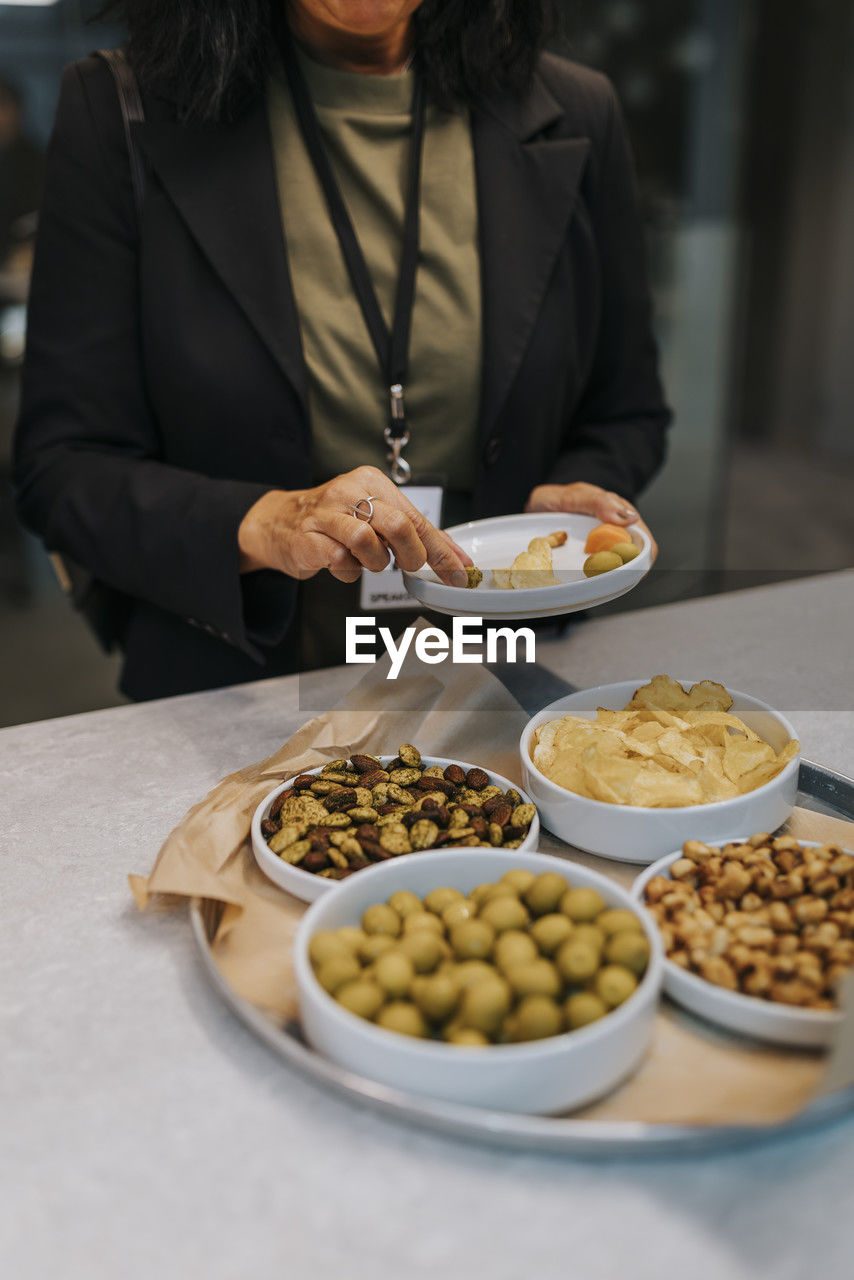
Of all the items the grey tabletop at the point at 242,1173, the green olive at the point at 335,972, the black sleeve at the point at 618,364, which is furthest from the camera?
the black sleeve at the point at 618,364

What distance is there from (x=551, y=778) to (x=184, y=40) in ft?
2.98

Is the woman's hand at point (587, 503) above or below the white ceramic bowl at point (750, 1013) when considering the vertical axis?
above

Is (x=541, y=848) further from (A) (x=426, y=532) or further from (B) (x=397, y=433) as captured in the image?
(B) (x=397, y=433)

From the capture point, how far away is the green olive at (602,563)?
3.44 ft

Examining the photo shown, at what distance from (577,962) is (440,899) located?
0.11 m

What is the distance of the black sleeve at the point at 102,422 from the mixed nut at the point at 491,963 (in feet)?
1.95

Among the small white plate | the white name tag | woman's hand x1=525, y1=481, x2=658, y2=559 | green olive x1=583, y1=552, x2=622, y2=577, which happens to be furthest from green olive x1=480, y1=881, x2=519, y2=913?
the white name tag

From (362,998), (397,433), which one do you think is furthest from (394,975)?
(397,433)

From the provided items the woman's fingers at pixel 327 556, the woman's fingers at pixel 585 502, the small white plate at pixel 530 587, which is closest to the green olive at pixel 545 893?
the small white plate at pixel 530 587

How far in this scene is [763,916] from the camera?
70 centimetres

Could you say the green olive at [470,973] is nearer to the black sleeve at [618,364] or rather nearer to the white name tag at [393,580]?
the white name tag at [393,580]

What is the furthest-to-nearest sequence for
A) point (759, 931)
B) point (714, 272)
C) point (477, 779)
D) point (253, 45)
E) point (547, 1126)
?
1. point (714, 272)
2. point (253, 45)
3. point (477, 779)
4. point (759, 931)
5. point (547, 1126)

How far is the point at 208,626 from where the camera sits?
1.28 meters

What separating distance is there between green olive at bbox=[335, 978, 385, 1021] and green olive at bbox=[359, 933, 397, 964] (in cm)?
3
